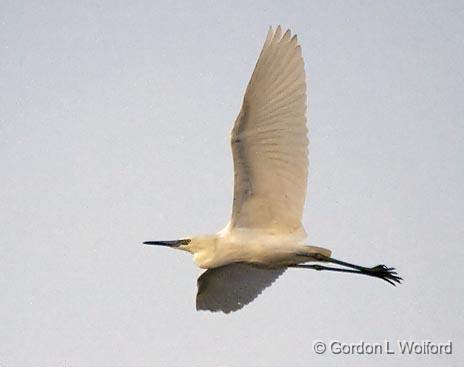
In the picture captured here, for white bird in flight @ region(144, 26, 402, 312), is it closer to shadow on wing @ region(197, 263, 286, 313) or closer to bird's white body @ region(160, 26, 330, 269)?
bird's white body @ region(160, 26, 330, 269)

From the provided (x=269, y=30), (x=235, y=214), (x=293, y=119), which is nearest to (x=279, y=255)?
(x=235, y=214)

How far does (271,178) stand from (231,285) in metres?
1.71

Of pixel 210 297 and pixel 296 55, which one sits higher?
pixel 296 55

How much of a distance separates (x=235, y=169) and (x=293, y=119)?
0.76 metres

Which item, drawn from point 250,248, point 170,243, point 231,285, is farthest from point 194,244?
point 231,285

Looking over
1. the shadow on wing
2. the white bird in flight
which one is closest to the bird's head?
the white bird in flight

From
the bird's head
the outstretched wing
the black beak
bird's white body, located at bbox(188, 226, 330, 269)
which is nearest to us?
the outstretched wing

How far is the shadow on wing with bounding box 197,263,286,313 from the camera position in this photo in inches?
454

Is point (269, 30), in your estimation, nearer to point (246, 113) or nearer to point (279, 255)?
point (246, 113)

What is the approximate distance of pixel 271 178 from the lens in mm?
10484

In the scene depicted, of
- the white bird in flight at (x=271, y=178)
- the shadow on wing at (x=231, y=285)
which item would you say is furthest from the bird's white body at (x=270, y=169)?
the shadow on wing at (x=231, y=285)

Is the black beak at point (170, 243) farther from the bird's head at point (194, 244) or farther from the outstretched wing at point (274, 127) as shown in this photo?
the outstretched wing at point (274, 127)

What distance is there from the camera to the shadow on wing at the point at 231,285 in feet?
37.8

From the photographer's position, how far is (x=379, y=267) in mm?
11039
